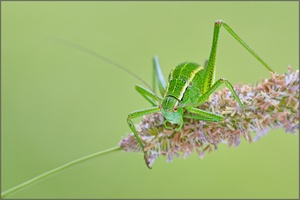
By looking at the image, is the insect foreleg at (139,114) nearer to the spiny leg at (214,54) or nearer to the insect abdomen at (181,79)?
the insect abdomen at (181,79)

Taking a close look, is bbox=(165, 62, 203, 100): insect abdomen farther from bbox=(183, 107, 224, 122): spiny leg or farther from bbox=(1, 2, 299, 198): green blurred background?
bbox=(1, 2, 299, 198): green blurred background

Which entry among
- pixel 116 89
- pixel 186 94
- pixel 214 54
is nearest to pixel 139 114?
pixel 186 94

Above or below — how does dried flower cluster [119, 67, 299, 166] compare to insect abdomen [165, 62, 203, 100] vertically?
below

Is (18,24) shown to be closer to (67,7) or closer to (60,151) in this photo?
(67,7)

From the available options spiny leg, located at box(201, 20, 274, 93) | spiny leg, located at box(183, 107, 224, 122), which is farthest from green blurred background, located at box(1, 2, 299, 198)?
spiny leg, located at box(183, 107, 224, 122)

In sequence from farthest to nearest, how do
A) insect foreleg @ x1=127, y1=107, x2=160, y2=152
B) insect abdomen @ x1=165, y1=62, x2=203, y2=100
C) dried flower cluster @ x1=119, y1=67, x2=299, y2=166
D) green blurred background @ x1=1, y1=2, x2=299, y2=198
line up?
1. green blurred background @ x1=1, y1=2, x2=299, y2=198
2. insect abdomen @ x1=165, y1=62, x2=203, y2=100
3. insect foreleg @ x1=127, y1=107, x2=160, y2=152
4. dried flower cluster @ x1=119, y1=67, x2=299, y2=166

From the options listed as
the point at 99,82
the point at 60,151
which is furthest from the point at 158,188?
the point at 99,82

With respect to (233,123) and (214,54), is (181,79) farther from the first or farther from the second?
(233,123)
